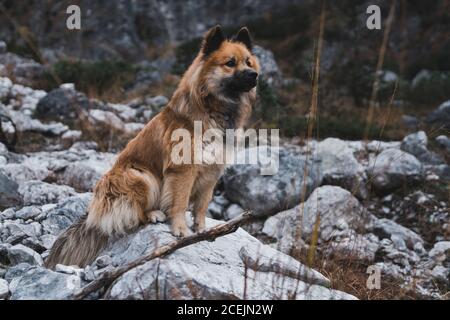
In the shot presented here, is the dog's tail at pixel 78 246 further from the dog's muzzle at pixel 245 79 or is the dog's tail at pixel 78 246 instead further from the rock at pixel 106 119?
the rock at pixel 106 119

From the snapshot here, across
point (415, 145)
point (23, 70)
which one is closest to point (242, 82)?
point (415, 145)

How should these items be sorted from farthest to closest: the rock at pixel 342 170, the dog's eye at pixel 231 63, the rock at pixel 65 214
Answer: the rock at pixel 342 170, the rock at pixel 65 214, the dog's eye at pixel 231 63

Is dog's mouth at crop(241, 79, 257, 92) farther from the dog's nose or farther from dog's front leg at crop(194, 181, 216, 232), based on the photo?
dog's front leg at crop(194, 181, 216, 232)

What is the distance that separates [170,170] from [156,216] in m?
0.36

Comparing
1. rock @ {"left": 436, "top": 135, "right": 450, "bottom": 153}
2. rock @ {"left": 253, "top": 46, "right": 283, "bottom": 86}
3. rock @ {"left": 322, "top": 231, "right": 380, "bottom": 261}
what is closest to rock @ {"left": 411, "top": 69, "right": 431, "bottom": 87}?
rock @ {"left": 253, "top": 46, "right": 283, "bottom": 86}

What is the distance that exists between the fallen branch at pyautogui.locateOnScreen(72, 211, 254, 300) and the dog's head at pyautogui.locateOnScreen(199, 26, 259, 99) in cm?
118

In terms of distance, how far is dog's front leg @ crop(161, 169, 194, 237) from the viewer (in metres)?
3.76

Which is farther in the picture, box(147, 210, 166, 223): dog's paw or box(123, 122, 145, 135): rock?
box(123, 122, 145, 135): rock

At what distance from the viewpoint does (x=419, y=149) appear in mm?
7902

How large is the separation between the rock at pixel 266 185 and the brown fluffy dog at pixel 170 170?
7.81 feet

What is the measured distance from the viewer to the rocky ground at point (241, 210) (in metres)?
3.04

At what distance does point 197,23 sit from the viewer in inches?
707

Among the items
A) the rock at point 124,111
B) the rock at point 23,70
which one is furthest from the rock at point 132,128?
the rock at point 23,70
